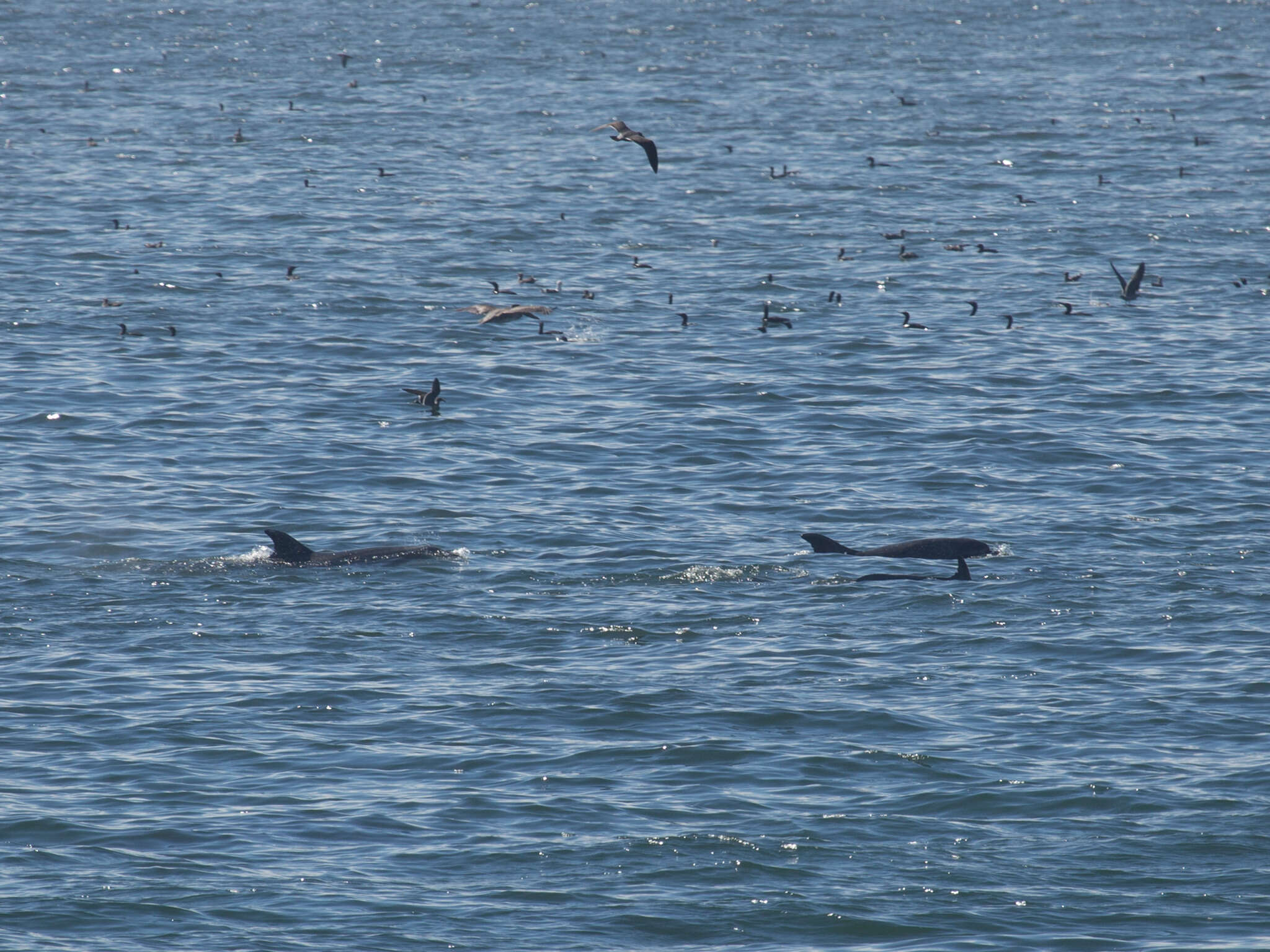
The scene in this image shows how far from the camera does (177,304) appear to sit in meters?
37.5

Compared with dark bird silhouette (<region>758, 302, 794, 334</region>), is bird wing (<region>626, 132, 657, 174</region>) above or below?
above

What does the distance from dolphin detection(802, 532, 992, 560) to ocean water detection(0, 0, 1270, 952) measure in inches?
13.7

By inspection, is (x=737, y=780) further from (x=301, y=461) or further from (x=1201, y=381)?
(x=1201, y=381)

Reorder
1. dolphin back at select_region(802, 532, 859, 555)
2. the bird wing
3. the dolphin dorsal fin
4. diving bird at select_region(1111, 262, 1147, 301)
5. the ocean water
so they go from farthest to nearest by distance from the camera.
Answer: diving bird at select_region(1111, 262, 1147, 301) < the bird wing < dolphin back at select_region(802, 532, 859, 555) < the dolphin dorsal fin < the ocean water

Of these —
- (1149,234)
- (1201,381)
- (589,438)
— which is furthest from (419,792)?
(1149,234)

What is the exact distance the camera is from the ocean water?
15297 millimetres

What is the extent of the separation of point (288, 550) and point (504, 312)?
555 inches

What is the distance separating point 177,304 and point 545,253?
951 cm

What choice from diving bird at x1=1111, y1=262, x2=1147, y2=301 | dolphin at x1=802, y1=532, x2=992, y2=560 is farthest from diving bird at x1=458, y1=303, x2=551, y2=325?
dolphin at x1=802, y1=532, x2=992, y2=560

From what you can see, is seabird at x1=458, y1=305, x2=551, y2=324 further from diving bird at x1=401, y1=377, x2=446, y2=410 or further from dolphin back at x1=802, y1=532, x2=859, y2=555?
dolphin back at x1=802, y1=532, x2=859, y2=555

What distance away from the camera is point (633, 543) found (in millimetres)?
24094

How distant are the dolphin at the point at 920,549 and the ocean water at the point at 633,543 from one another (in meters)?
0.35

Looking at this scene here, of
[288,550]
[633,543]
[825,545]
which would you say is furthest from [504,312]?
[825,545]

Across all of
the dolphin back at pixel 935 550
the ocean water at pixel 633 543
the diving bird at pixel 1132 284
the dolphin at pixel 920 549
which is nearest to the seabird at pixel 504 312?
the ocean water at pixel 633 543
